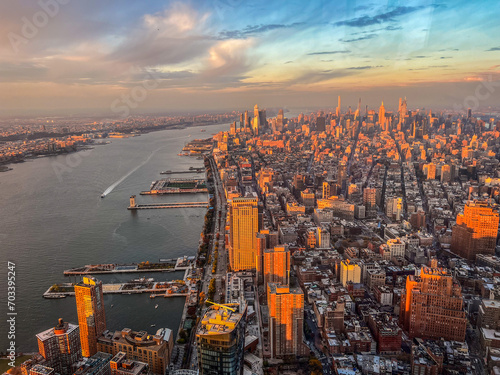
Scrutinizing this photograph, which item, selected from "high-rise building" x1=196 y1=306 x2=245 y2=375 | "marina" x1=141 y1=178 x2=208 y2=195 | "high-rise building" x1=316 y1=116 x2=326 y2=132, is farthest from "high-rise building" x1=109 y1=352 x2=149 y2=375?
"high-rise building" x1=316 y1=116 x2=326 y2=132

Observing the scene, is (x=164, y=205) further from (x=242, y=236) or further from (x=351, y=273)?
(x=351, y=273)

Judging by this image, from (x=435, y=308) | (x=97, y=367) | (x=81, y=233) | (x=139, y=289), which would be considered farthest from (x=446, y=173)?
(x=97, y=367)

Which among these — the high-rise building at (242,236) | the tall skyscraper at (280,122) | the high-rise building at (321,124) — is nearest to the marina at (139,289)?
the high-rise building at (242,236)

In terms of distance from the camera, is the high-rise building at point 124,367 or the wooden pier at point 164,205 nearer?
the high-rise building at point 124,367

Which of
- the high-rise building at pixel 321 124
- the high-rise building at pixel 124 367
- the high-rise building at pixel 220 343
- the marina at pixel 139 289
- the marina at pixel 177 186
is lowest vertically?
the marina at pixel 139 289

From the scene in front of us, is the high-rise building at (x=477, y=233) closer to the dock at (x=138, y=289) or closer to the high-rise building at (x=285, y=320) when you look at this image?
the high-rise building at (x=285, y=320)

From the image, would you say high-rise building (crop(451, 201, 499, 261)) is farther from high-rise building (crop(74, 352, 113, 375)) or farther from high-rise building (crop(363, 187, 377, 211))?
high-rise building (crop(74, 352, 113, 375))

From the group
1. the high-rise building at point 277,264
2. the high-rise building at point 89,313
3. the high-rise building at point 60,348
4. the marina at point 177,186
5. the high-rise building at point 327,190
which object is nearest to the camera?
the high-rise building at point 60,348

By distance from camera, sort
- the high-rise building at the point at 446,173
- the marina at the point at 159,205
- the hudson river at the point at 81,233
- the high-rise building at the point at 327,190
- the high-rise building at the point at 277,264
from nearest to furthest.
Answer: the hudson river at the point at 81,233, the high-rise building at the point at 277,264, the marina at the point at 159,205, the high-rise building at the point at 327,190, the high-rise building at the point at 446,173

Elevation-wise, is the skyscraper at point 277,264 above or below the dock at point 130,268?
above
